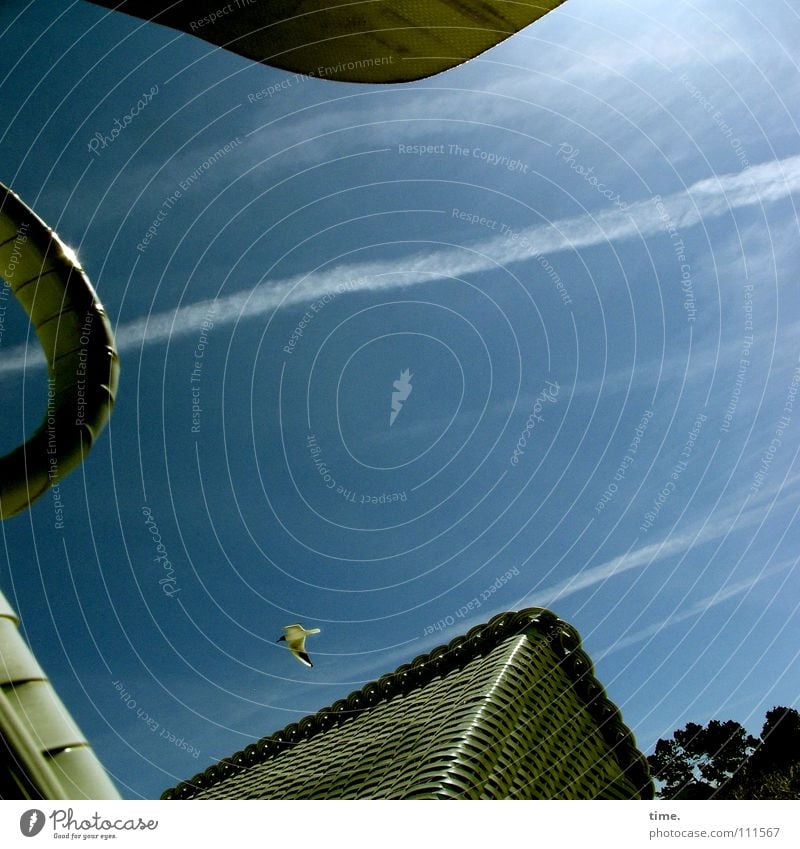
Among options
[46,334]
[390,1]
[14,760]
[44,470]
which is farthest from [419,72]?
[14,760]

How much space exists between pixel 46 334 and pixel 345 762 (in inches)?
295

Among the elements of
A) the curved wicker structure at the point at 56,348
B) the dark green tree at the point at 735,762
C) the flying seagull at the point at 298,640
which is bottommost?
the dark green tree at the point at 735,762

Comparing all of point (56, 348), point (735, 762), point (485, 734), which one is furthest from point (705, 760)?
point (56, 348)

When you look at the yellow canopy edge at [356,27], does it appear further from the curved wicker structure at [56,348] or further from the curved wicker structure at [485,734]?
the curved wicker structure at [485,734]

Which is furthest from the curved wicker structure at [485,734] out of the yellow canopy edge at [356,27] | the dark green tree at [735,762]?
the yellow canopy edge at [356,27]

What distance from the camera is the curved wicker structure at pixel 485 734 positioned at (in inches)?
296

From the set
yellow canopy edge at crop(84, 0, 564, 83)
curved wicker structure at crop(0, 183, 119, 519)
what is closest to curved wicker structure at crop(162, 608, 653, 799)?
curved wicker structure at crop(0, 183, 119, 519)

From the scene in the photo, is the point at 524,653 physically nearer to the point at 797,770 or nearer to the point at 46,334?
the point at 797,770

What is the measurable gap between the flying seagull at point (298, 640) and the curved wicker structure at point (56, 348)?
12.9 ft

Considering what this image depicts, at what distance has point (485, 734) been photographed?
778 cm

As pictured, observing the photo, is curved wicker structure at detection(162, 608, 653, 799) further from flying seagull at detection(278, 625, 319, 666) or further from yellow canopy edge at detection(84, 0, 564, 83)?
yellow canopy edge at detection(84, 0, 564, 83)

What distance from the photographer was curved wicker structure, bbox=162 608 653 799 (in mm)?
7512

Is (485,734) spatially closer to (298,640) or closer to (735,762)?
(298,640)
